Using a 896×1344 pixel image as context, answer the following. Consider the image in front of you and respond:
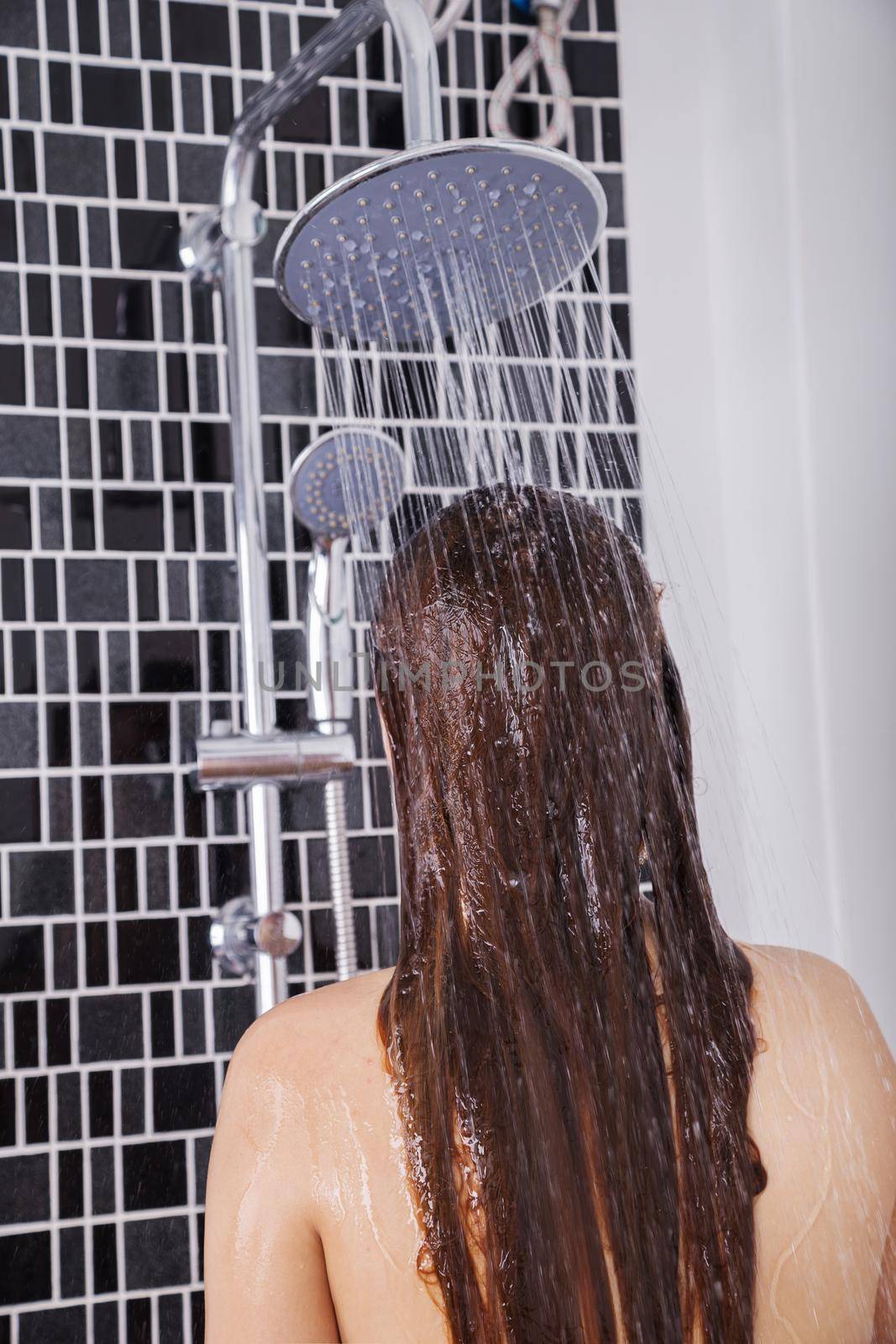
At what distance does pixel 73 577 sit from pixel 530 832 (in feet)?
2.29

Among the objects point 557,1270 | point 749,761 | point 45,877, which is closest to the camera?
point 557,1270

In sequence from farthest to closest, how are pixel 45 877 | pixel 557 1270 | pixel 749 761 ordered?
1. pixel 749 761
2. pixel 45 877
3. pixel 557 1270

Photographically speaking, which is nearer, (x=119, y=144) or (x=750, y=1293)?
(x=750, y=1293)

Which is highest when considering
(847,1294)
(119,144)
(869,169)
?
(119,144)

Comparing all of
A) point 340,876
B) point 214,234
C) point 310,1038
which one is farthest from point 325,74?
point 310,1038

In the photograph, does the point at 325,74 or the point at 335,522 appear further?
the point at 335,522

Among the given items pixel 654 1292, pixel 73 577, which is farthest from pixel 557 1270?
pixel 73 577

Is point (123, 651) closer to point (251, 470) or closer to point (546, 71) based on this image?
point (251, 470)

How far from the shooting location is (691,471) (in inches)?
53.5

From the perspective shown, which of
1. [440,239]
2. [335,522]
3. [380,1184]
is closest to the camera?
[380,1184]

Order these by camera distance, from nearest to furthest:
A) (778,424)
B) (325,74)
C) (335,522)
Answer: (325,74) < (335,522) < (778,424)

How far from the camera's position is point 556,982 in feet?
2.08

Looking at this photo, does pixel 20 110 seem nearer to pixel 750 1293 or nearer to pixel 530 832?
pixel 530 832

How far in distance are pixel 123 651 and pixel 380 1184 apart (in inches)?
27.2
